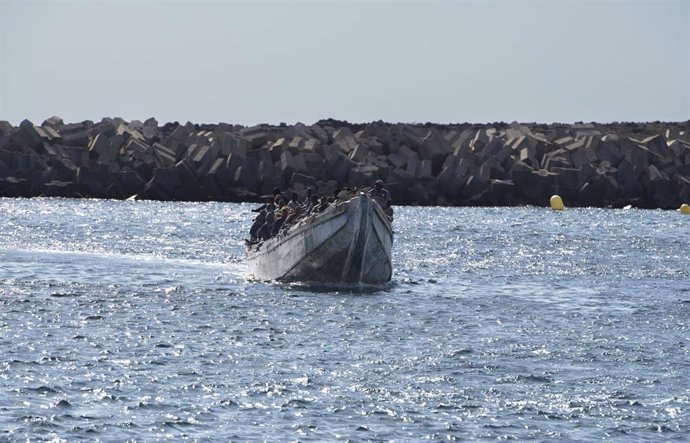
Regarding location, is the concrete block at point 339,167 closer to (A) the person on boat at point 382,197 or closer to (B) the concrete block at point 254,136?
(B) the concrete block at point 254,136

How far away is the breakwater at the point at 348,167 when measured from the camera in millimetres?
83438

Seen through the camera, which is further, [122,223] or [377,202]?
[122,223]

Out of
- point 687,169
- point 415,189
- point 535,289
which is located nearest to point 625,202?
point 687,169

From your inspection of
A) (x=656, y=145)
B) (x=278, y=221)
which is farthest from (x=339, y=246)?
(x=656, y=145)

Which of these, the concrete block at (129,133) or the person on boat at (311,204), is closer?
the person on boat at (311,204)

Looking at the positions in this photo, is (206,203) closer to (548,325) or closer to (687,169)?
(687,169)

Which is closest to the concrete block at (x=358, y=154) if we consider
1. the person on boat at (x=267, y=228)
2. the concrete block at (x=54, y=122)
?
the concrete block at (x=54, y=122)

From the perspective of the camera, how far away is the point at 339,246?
36219mm

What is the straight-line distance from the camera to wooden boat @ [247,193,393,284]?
35.9 m

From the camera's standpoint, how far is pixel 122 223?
66812mm

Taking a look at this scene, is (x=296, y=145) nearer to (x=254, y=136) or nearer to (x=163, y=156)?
(x=254, y=136)

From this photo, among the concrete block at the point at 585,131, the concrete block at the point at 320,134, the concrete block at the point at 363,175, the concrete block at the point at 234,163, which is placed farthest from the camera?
the concrete block at the point at 585,131

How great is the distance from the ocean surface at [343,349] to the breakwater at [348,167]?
30874 millimetres

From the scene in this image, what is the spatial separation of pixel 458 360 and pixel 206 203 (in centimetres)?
5942
